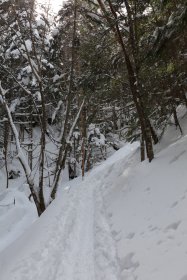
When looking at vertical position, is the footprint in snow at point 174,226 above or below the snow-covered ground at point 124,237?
above

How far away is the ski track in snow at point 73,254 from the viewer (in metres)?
6.43

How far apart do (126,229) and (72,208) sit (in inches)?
211

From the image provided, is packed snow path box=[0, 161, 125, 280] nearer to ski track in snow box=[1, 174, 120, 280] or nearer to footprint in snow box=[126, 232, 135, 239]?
ski track in snow box=[1, 174, 120, 280]

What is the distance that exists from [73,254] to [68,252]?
25cm

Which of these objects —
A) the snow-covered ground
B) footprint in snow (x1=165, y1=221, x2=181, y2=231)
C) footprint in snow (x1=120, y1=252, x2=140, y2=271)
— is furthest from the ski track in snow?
footprint in snow (x1=165, y1=221, x2=181, y2=231)

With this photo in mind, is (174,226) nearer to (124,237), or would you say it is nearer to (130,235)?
(130,235)

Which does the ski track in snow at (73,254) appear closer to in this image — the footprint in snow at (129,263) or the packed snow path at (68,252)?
the packed snow path at (68,252)

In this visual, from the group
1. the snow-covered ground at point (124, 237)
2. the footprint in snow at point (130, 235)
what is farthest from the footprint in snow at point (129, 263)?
the footprint in snow at point (130, 235)

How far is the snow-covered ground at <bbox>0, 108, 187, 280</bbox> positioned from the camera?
5996 millimetres

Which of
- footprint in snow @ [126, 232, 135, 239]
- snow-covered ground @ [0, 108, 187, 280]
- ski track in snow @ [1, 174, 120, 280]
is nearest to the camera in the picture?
snow-covered ground @ [0, 108, 187, 280]

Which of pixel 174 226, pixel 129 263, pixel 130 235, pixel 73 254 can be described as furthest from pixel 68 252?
pixel 174 226

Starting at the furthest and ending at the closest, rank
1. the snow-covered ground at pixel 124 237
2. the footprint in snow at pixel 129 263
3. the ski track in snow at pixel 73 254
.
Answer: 1. the ski track in snow at pixel 73 254
2. the footprint in snow at pixel 129 263
3. the snow-covered ground at pixel 124 237

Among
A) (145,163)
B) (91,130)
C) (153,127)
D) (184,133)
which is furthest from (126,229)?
(91,130)

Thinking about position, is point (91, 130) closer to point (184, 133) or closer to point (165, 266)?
point (184, 133)
